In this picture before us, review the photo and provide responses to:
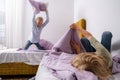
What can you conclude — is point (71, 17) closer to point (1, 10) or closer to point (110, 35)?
point (1, 10)

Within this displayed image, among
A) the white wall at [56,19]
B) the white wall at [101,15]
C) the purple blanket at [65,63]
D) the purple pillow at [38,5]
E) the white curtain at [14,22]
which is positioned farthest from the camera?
the white wall at [56,19]

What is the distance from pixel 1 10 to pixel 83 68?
2.50m

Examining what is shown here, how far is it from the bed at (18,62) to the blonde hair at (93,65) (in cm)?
129

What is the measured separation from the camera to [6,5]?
326cm

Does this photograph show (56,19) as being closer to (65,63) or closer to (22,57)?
(22,57)

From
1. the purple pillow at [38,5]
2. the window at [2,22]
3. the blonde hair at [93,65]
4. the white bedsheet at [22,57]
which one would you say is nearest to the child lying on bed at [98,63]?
the blonde hair at [93,65]

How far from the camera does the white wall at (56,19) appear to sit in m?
3.46

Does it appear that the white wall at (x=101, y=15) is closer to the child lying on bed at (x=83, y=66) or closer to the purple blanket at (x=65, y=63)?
the child lying on bed at (x=83, y=66)

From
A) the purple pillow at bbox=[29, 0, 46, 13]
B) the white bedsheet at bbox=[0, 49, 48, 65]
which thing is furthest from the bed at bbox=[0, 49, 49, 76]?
the purple pillow at bbox=[29, 0, 46, 13]

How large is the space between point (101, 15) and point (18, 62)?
47.5 inches

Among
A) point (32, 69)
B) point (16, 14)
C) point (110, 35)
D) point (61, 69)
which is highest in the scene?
point (16, 14)

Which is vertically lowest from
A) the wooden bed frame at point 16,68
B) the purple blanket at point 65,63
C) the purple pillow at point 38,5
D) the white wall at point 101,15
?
the wooden bed frame at point 16,68

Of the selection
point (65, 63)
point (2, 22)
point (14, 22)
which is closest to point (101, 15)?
point (65, 63)

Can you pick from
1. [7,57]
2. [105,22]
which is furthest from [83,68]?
[7,57]
